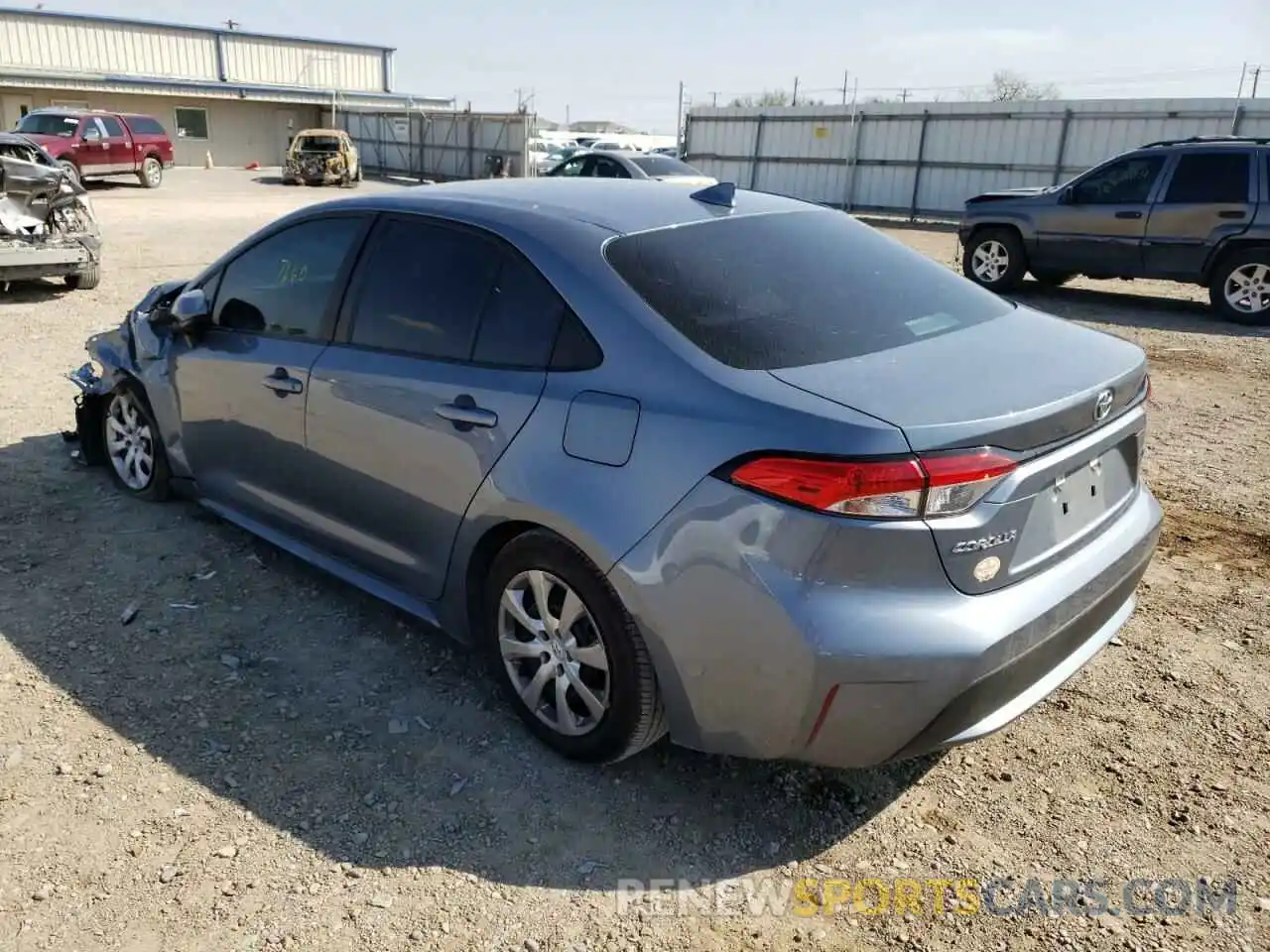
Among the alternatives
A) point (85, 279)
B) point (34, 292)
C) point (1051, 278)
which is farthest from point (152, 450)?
point (1051, 278)

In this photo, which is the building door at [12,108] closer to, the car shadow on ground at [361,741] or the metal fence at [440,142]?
the metal fence at [440,142]

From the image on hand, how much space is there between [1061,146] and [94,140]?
78.1 feet

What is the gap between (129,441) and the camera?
5066mm

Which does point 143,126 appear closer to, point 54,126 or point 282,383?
point 54,126

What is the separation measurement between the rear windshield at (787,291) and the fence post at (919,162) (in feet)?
73.0

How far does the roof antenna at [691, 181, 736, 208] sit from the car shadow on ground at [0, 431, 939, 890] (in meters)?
1.84

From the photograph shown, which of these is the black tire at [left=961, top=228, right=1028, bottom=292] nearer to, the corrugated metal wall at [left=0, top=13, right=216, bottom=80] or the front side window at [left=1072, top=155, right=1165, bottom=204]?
the front side window at [left=1072, top=155, right=1165, bottom=204]

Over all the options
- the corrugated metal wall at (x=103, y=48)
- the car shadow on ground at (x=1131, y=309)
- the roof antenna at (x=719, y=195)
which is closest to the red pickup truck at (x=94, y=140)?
the corrugated metal wall at (x=103, y=48)

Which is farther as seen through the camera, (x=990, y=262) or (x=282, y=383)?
(x=990, y=262)

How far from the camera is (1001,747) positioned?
3.21 m

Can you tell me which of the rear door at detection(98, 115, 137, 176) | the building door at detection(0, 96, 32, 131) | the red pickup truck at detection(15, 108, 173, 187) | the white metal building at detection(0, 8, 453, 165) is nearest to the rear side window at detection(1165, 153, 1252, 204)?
the red pickup truck at detection(15, 108, 173, 187)

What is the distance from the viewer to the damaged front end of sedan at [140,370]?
4.54m

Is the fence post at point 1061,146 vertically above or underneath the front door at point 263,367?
above

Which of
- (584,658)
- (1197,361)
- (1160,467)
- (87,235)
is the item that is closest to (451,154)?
(87,235)
